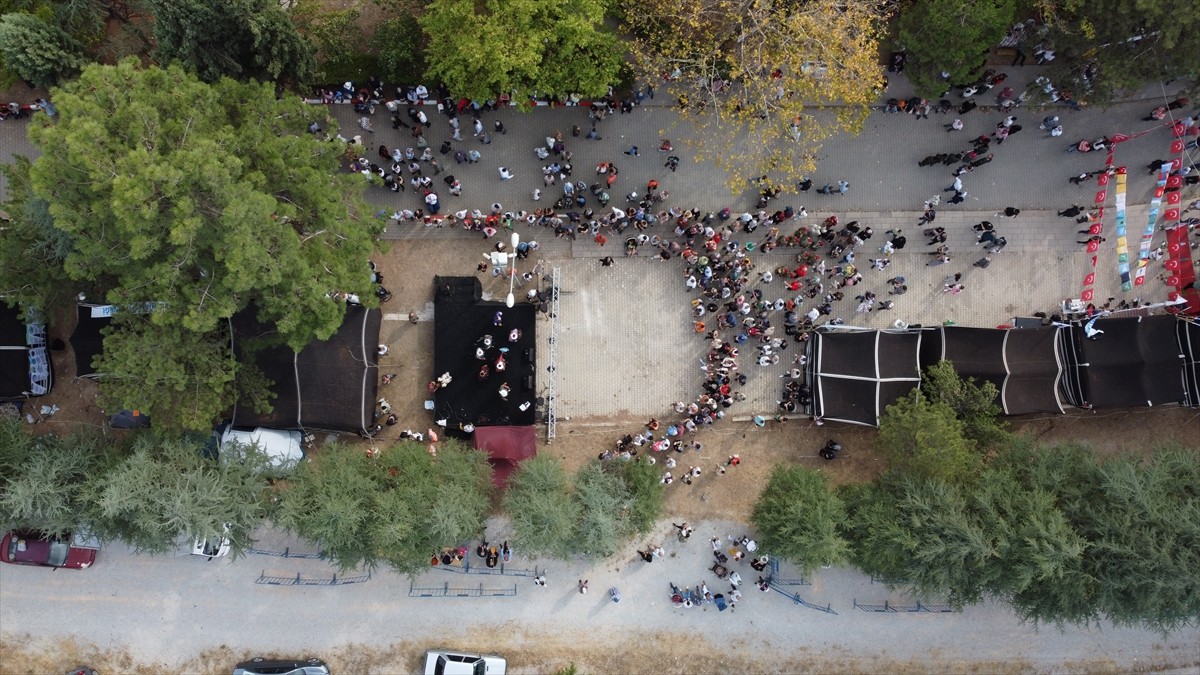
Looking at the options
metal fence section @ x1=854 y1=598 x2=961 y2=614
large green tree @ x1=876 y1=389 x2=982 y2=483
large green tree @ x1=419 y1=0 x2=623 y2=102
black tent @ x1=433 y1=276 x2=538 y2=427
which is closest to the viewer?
large green tree @ x1=419 y1=0 x2=623 y2=102

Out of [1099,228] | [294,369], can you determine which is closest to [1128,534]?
[1099,228]

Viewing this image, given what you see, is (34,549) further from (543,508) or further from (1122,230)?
(1122,230)

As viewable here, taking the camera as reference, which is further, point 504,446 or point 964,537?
point 504,446

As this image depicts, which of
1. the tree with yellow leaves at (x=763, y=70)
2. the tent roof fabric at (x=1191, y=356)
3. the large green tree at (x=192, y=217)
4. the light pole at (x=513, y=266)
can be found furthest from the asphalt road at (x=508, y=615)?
the tree with yellow leaves at (x=763, y=70)

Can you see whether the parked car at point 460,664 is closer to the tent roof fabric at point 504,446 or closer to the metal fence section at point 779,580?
the tent roof fabric at point 504,446

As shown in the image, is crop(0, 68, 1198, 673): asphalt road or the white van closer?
the white van

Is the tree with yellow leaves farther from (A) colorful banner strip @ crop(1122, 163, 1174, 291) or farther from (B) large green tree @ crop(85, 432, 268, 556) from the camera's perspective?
(B) large green tree @ crop(85, 432, 268, 556)

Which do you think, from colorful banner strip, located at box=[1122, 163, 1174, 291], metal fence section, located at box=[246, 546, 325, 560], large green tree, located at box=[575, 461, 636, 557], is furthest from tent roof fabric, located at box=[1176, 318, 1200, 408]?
metal fence section, located at box=[246, 546, 325, 560]
